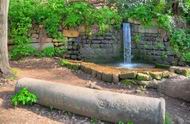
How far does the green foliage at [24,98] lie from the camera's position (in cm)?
575

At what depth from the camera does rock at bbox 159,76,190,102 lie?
636 cm

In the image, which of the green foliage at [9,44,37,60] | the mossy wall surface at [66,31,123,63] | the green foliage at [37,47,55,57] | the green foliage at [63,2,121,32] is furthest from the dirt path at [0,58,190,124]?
the green foliage at [63,2,121,32]

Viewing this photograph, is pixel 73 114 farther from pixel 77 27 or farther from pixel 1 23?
pixel 77 27

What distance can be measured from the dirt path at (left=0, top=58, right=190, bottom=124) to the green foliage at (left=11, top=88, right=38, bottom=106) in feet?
0.32

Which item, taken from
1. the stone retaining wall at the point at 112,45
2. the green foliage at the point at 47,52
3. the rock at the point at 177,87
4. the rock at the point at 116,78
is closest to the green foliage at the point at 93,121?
the rock at the point at 177,87

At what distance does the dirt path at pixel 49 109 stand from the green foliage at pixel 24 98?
0.32 ft

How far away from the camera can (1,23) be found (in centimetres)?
687

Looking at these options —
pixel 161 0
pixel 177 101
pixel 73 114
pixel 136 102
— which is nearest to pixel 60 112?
pixel 73 114

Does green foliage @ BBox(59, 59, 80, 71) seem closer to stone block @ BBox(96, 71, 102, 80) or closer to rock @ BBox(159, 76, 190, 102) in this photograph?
stone block @ BBox(96, 71, 102, 80)

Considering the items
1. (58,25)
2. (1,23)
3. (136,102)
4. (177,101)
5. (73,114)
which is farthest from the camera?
(58,25)

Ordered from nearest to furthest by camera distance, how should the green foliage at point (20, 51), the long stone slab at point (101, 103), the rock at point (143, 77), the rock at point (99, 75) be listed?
the long stone slab at point (101, 103), the rock at point (143, 77), the rock at point (99, 75), the green foliage at point (20, 51)

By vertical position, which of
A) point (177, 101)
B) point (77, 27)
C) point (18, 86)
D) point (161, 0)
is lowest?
point (177, 101)

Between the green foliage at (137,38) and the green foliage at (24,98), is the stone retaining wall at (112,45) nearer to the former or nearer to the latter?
the green foliage at (137,38)

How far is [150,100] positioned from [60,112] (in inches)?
57.5
